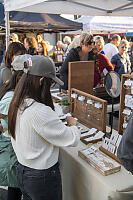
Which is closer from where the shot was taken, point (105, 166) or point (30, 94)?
point (30, 94)

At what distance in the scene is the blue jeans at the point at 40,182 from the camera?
1.21 m

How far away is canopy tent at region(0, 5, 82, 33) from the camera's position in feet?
16.6

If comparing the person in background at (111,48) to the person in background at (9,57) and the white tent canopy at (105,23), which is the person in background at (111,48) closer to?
the white tent canopy at (105,23)

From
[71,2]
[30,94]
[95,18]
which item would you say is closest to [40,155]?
[30,94]

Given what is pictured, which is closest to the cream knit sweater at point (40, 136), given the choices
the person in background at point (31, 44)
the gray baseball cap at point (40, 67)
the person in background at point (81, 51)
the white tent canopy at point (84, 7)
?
the gray baseball cap at point (40, 67)

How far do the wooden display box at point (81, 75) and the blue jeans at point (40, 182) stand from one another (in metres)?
1.18

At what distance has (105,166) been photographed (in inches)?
53.7

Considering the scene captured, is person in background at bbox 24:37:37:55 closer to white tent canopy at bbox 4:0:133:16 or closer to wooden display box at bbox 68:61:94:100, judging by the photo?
white tent canopy at bbox 4:0:133:16

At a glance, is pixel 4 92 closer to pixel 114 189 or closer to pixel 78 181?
pixel 78 181

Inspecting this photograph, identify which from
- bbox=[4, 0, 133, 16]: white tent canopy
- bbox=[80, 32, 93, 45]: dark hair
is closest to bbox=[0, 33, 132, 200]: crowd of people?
bbox=[80, 32, 93, 45]: dark hair

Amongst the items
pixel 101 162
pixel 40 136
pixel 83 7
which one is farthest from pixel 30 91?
pixel 83 7

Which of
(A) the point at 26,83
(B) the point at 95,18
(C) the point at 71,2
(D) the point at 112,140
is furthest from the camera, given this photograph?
(B) the point at 95,18

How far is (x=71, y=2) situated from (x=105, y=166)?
2348mm

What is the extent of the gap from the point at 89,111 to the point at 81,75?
0.50 metres
